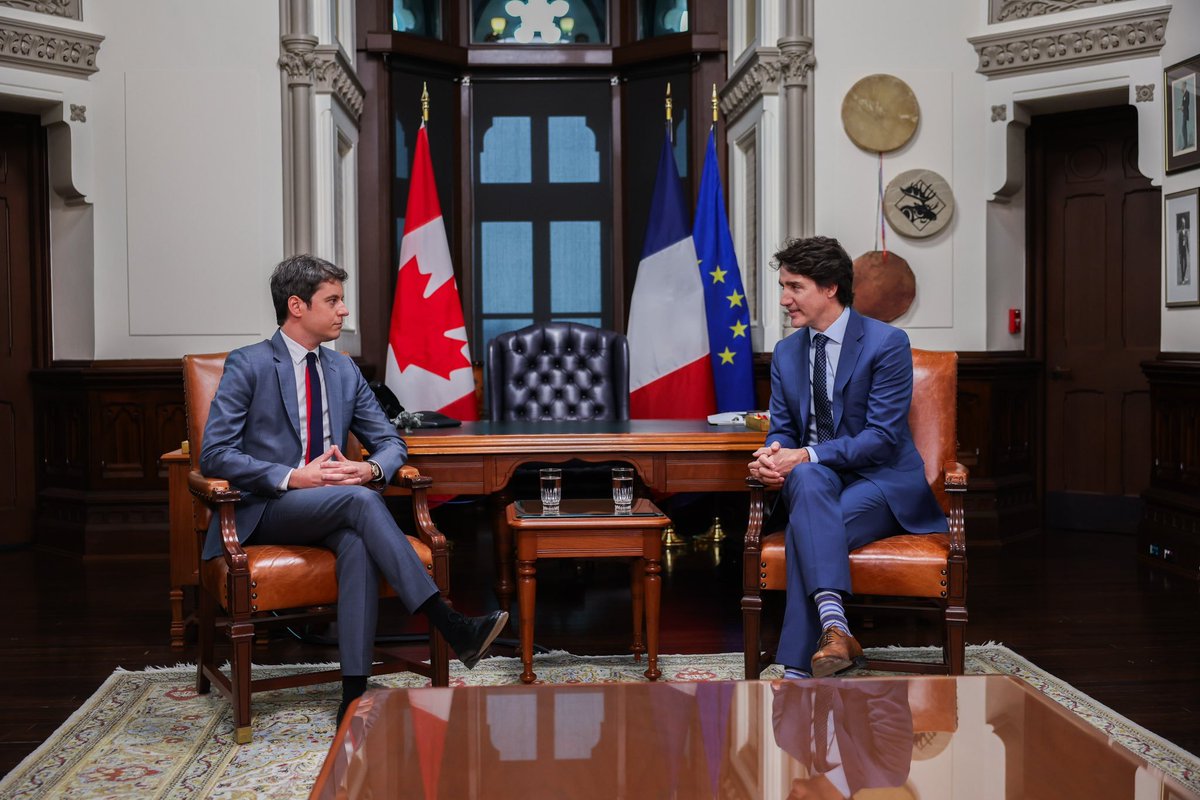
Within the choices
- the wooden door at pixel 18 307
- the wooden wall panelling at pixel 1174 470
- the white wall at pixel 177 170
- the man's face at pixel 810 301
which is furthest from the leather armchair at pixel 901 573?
the wooden door at pixel 18 307

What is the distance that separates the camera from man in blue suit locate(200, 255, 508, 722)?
3127mm

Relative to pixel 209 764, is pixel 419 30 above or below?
above

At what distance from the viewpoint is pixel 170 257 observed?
19.0ft

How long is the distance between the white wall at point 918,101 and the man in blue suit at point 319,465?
11.2 ft

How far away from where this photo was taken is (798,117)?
6.01 metres

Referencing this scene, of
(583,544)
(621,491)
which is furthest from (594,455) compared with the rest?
(583,544)

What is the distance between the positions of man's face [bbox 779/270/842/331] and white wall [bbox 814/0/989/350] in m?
2.57

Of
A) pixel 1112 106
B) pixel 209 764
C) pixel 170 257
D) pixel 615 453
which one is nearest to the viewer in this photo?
pixel 209 764

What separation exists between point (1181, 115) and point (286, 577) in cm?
481

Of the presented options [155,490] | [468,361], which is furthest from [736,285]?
[155,490]

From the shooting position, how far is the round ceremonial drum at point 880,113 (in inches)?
236

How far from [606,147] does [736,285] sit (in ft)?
5.81

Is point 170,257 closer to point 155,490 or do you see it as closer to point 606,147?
point 155,490

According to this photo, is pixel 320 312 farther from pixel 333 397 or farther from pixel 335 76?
pixel 335 76
